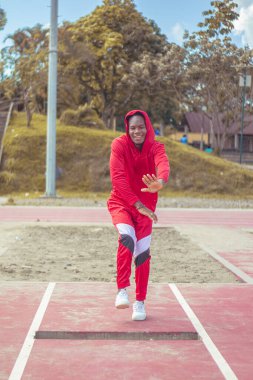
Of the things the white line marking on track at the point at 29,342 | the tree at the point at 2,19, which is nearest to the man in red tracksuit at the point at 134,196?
the white line marking on track at the point at 29,342

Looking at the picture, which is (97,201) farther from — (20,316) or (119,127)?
(119,127)

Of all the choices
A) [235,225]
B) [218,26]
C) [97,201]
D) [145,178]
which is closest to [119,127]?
[218,26]

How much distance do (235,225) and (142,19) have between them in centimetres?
3694

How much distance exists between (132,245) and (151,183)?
0.64 m

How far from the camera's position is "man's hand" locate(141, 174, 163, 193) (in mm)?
5867

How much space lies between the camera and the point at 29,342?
18.1 ft

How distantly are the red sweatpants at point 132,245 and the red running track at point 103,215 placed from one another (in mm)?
10520

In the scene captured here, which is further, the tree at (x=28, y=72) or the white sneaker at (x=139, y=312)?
the tree at (x=28, y=72)

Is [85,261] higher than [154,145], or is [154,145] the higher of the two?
[154,145]

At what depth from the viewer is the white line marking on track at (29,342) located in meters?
4.77

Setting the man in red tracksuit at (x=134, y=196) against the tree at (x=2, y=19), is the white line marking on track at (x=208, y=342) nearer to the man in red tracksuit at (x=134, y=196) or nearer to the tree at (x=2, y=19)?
the man in red tracksuit at (x=134, y=196)

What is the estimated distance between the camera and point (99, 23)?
49.8m

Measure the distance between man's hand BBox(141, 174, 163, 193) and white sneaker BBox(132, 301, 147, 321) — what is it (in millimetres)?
1076

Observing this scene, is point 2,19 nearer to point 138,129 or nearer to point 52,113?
point 52,113
